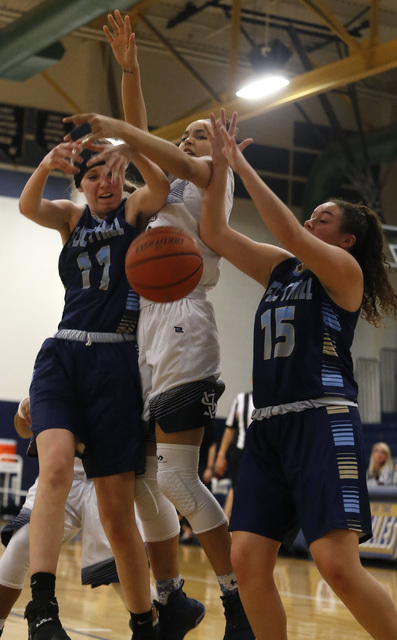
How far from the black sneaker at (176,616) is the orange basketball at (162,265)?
1291mm

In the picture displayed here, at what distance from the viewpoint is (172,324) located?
11.8 feet

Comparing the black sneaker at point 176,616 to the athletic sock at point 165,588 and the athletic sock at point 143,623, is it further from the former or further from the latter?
the athletic sock at point 143,623

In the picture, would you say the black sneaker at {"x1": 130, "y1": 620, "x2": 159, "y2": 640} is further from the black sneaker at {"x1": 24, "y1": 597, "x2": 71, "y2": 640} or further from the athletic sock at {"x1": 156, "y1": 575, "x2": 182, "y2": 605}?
the black sneaker at {"x1": 24, "y1": 597, "x2": 71, "y2": 640}

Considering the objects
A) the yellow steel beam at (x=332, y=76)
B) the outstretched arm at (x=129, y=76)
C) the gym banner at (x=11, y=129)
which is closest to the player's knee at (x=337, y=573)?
the outstretched arm at (x=129, y=76)

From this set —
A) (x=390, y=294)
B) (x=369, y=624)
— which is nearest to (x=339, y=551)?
(x=369, y=624)

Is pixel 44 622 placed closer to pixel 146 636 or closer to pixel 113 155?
pixel 146 636

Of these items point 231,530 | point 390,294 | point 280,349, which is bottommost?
point 231,530

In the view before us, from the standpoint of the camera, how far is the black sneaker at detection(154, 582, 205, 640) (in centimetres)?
373

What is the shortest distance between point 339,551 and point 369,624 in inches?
9.6

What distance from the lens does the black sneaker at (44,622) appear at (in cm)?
309

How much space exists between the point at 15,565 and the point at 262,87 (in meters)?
8.10

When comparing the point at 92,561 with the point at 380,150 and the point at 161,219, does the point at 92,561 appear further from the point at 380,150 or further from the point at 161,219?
the point at 380,150

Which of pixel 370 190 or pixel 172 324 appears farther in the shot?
pixel 370 190

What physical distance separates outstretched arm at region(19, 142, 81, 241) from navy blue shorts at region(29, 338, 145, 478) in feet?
1.76
